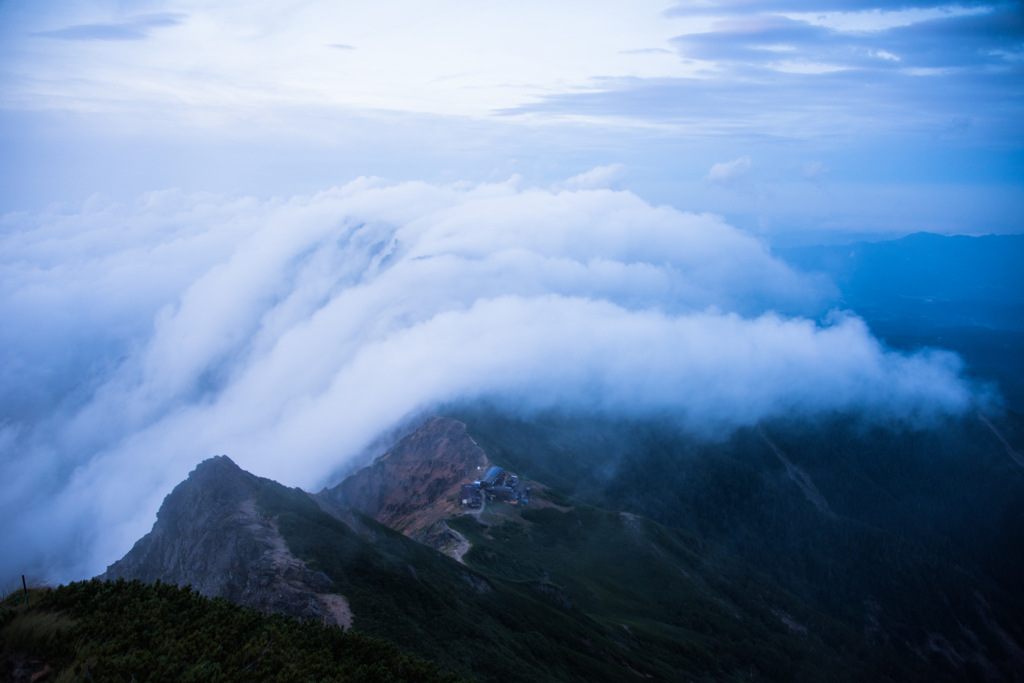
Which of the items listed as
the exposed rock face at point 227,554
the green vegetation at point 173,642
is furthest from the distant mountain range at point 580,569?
the green vegetation at point 173,642

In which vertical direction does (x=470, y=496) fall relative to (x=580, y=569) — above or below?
above

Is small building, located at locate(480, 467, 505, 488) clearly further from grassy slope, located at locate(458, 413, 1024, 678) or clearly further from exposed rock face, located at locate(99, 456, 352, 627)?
exposed rock face, located at locate(99, 456, 352, 627)

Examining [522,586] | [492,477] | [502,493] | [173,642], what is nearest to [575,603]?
[522,586]

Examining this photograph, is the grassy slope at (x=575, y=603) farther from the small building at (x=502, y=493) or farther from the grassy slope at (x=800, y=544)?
the grassy slope at (x=800, y=544)

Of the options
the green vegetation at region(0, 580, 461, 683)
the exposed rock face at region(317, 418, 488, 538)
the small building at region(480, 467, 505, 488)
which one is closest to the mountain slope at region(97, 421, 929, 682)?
the exposed rock face at region(317, 418, 488, 538)

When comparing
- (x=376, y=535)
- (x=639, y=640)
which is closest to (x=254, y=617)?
(x=376, y=535)

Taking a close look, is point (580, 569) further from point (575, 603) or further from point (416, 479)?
point (416, 479)
